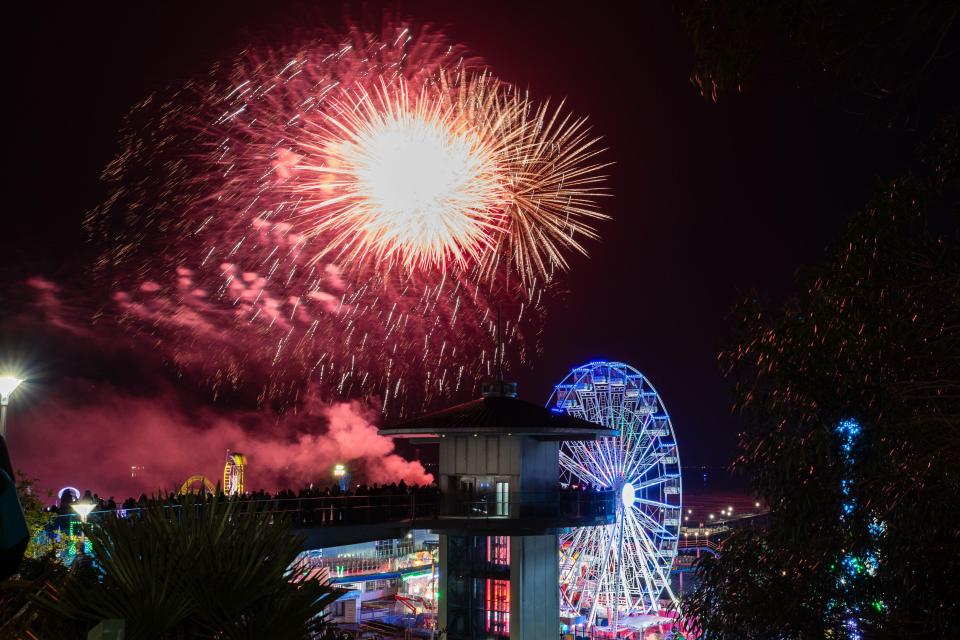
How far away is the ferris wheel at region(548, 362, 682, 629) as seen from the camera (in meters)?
39.3

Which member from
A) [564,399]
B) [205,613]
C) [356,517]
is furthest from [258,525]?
[564,399]

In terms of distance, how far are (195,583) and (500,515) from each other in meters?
20.0

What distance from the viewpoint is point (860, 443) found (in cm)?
1179

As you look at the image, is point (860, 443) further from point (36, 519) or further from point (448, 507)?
point (448, 507)

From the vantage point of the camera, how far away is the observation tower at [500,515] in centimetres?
2667

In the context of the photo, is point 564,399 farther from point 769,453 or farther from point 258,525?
point 258,525

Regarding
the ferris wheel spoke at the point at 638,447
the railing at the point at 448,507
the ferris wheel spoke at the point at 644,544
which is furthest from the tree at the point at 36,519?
the ferris wheel spoke at the point at 644,544

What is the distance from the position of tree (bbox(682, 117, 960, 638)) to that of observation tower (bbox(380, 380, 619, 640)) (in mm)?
13444

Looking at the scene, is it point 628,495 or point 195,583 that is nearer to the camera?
point 195,583

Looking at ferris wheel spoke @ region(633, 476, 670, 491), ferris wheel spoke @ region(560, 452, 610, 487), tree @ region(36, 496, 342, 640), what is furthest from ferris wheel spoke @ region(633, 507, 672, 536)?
tree @ region(36, 496, 342, 640)

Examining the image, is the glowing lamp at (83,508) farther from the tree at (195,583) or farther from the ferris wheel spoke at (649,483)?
the ferris wheel spoke at (649,483)

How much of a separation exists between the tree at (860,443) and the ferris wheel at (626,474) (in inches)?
1011

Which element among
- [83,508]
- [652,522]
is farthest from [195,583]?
[652,522]

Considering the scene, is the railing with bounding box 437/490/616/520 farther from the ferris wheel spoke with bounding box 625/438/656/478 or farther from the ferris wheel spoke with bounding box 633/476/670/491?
the ferris wheel spoke with bounding box 633/476/670/491
